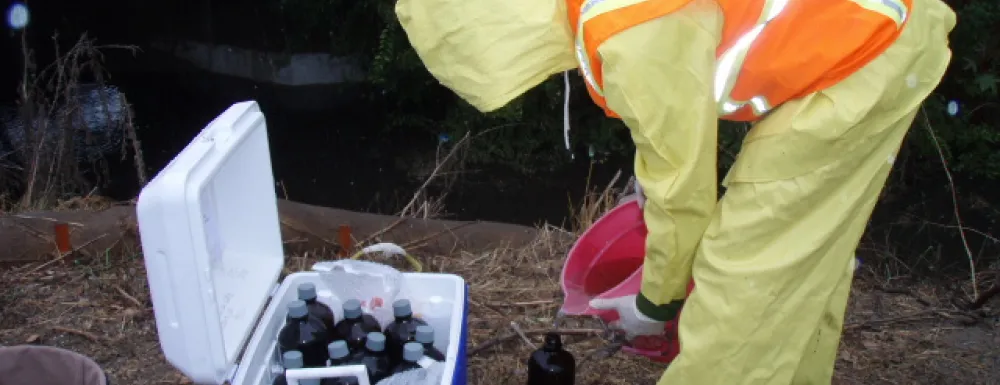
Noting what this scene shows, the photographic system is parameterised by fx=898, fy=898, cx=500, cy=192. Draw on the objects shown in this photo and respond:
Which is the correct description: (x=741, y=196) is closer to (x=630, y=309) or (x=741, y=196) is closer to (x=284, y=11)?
(x=630, y=309)

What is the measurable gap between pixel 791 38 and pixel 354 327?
1218 millimetres

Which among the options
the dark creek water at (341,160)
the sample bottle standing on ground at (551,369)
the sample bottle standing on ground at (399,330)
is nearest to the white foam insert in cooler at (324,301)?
the sample bottle standing on ground at (399,330)

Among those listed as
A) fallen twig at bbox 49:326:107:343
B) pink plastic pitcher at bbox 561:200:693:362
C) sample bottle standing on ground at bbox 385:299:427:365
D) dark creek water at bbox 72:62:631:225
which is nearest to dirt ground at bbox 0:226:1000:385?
fallen twig at bbox 49:326:107:343

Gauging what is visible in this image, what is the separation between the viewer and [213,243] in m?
1.97

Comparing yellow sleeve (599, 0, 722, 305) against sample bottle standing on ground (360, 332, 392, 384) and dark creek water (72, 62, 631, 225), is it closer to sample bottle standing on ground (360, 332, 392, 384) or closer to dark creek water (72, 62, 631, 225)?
sample bottle standing on ground (360, 332, 392, 384)

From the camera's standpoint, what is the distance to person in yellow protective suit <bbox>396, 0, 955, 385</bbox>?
5.49ft

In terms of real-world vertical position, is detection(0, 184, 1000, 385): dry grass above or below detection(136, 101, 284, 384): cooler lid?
below

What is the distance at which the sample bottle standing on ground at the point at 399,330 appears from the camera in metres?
2.21

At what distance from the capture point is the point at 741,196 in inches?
72.2

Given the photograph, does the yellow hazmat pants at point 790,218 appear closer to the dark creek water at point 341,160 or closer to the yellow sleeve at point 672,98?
the yellow sleeve at point 672,98

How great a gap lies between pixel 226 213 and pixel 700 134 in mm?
1095

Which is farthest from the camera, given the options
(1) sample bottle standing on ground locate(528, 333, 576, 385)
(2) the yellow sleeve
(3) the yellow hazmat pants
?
(1) sample bottle standing on ground locate(528, 333, 576, 385)

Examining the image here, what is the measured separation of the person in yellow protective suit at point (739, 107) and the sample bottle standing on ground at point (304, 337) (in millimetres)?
692

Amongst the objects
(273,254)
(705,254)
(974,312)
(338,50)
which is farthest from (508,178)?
(705,254)
